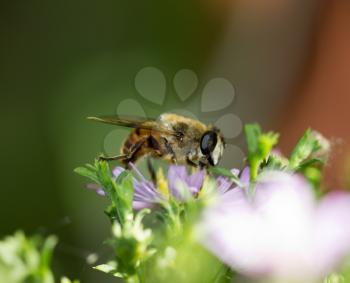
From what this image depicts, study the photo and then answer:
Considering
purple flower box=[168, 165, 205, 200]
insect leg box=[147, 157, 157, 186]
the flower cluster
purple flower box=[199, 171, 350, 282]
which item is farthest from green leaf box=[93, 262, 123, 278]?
insect leg box=[147, 157, 157, 186]

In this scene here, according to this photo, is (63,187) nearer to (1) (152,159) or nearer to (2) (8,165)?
(2) (8,165)

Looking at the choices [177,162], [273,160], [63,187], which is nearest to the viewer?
[273,160]

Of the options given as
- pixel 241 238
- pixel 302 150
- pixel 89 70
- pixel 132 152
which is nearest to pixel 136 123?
pixel 132 152

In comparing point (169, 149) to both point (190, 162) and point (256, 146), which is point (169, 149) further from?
point (256, 146)

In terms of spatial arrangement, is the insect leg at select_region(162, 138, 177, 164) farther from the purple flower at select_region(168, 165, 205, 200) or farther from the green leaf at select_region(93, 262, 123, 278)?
the green leaf at select_region(93, 262, 123, 278)

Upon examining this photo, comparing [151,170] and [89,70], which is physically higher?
[151,170]

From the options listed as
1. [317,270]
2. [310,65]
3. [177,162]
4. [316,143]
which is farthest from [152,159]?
[310,65]
